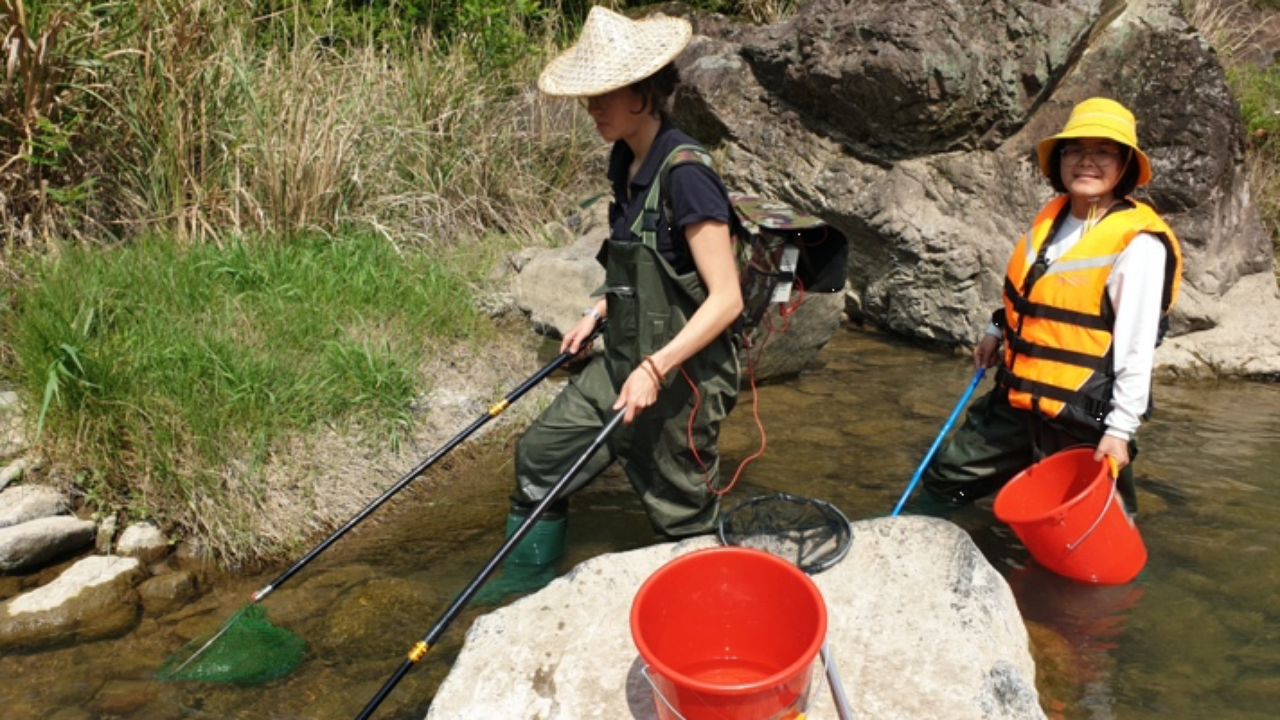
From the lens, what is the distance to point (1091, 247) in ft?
11.5

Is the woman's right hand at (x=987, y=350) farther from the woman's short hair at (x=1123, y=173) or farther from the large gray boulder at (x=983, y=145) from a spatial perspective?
the large gray boulder at (x=983, y=145)

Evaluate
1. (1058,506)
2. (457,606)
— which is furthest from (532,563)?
(1058,506)

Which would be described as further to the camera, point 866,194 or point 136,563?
point 866,194

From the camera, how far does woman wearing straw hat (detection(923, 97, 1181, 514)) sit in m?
3.35

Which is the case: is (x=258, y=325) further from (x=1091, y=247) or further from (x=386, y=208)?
(x=1091, y=247)

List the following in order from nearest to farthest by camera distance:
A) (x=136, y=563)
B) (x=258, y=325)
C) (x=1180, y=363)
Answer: (x=136, y=563) → (x=258, y=325) → (x=1180, y=363)

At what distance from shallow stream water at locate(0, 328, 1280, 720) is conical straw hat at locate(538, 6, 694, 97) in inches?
74.9

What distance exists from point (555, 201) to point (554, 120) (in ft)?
2.72

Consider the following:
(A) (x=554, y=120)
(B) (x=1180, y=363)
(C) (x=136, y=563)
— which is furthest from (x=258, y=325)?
(B) (x=1180, y=363)

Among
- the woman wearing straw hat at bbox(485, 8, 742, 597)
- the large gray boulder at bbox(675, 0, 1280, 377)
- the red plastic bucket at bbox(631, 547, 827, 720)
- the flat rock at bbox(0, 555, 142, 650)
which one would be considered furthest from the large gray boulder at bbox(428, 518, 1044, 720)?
the large gray boulder at bbox(675, 0, 1280, 377)

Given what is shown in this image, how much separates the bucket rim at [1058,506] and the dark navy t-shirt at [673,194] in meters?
1.39

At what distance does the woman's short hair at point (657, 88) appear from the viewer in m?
3.04

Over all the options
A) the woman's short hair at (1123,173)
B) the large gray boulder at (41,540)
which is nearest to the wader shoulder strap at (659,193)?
the woman's short hair at (1123,173)

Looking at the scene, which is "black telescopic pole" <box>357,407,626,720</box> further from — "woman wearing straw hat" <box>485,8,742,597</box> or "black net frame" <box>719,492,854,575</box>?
"black net frame" <box>719,492,854,575</box>
